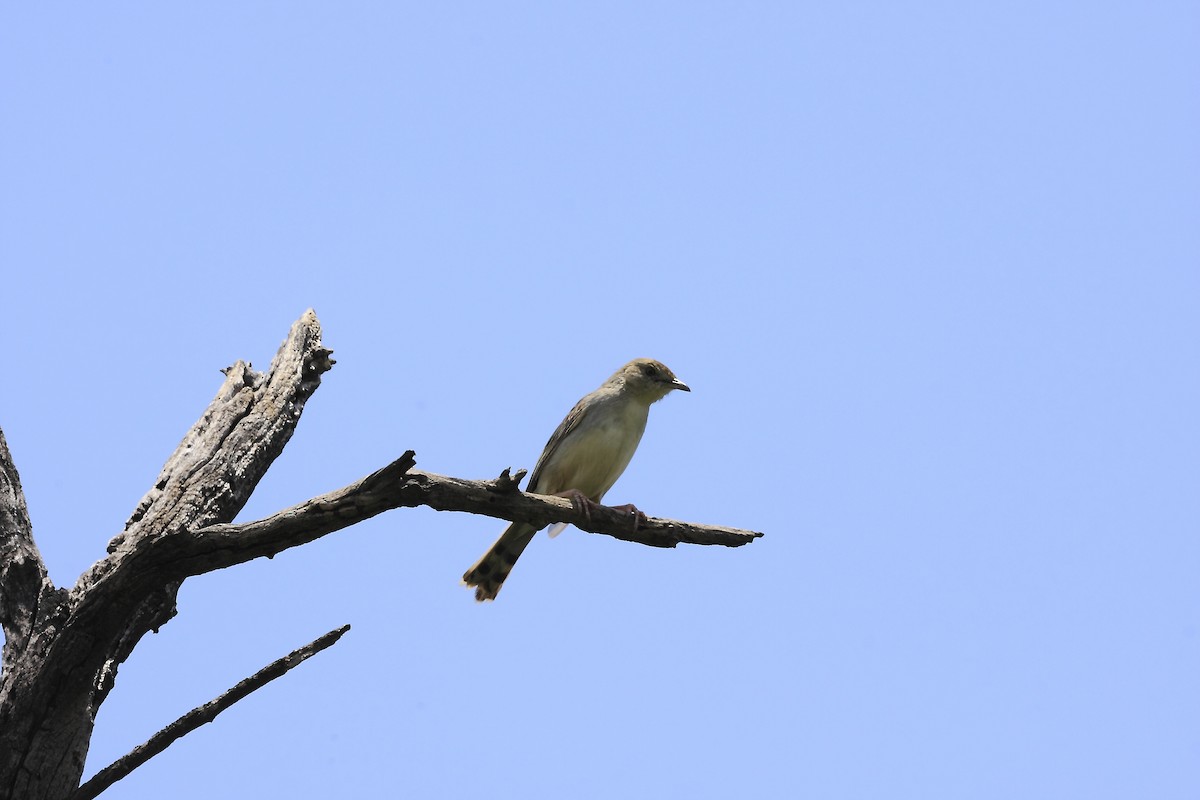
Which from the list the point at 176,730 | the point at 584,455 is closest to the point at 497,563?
the point at 584,455

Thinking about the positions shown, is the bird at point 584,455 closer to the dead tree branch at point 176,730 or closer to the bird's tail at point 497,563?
the bird's tail at point 497,563

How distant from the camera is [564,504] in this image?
21.3 ft

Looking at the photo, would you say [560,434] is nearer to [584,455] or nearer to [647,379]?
[584,455]

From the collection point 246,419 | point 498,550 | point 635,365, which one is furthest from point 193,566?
point 635,365

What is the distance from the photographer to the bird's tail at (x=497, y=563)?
8.60 metres

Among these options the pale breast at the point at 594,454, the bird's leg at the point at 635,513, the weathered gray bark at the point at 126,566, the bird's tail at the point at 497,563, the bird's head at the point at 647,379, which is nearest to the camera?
the weathered gray bark at the point at 126,566

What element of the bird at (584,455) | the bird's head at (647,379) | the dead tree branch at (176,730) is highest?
Result: the bird's head at (647,379)

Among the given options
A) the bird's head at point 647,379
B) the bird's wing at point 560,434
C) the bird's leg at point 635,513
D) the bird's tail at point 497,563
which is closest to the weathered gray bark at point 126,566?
the bird's leg at point 635,513

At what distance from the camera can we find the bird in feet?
28.4

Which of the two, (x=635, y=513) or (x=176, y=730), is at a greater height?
(x=635, y=513)

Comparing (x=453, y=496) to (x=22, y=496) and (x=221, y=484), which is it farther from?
(x=22, y=496)

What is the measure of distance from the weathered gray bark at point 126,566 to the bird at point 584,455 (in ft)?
6.30

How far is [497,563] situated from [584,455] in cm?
100

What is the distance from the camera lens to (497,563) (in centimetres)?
866
